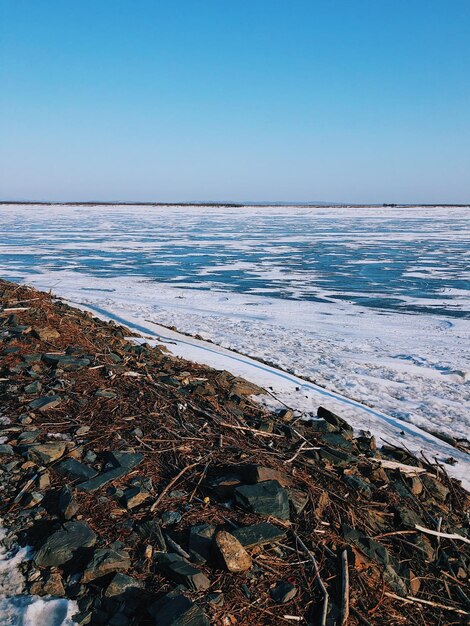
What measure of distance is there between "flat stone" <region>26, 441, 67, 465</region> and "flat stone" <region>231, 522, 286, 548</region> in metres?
1.19

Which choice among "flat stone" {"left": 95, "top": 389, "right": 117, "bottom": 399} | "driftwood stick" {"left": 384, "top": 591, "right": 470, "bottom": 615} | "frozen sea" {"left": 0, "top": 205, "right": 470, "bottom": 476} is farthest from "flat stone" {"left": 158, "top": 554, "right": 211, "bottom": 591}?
"frozen sea" {"left": 0, "top": 205, "right": 470, "bottom": 476}

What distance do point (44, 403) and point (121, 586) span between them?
70.3 inches

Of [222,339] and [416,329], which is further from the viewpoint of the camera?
[416,329]

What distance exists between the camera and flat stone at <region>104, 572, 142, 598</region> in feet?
6.85

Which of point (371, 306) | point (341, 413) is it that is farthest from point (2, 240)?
point (341, 413)

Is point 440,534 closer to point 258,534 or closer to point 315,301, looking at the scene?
point 258,534

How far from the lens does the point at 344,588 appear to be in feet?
7.43

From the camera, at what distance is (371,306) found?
1043cm

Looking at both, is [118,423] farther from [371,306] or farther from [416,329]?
[371,306]

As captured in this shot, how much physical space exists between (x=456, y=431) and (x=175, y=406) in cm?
273

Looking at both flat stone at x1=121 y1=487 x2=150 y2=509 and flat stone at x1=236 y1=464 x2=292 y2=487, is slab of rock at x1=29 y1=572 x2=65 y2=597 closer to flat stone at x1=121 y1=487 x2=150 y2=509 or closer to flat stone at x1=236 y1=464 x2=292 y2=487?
flat stone at x1=121 y1=487 x2=150 y2=509

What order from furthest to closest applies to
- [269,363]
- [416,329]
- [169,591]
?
[416,329]
[269,363]
[169,591]

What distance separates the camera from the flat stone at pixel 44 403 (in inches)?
→ 139

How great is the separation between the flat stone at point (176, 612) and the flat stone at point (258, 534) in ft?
1.42
